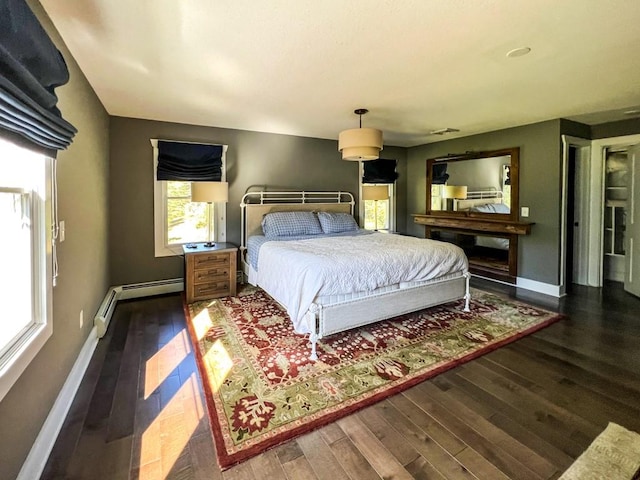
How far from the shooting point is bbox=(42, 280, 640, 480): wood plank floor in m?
1.62

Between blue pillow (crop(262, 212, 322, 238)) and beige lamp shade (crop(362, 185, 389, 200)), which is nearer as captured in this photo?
blue pillow (crop(262, 212, 322, 238))

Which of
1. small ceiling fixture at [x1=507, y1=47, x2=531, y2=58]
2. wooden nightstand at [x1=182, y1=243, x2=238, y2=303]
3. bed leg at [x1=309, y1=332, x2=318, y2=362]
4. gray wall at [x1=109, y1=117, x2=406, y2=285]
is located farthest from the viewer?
gray wall at [x1=109, y1=117, x2=406, y2=285]

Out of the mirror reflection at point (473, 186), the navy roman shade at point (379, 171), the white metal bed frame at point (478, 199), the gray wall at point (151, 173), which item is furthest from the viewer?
the navy roman shade at point (379, 171)

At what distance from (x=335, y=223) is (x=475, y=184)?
8.52 feet

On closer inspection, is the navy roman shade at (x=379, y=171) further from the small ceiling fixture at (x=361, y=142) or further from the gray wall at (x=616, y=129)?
the gray wall at (x=616, y=129)

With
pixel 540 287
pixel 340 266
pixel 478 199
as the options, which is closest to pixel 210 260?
pixel 340 266

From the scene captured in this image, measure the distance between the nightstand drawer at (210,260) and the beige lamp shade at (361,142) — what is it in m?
2.12

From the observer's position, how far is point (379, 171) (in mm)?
6398

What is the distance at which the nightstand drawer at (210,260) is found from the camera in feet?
13.5

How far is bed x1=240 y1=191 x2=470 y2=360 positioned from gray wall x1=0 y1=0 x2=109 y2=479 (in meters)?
1.66

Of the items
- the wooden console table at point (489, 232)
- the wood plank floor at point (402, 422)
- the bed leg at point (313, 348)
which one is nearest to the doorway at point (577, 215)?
the wooden console table at point (489, 232)

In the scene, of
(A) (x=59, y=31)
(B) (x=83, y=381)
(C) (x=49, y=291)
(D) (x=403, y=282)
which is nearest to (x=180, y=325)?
(B) (x=83, y=381)

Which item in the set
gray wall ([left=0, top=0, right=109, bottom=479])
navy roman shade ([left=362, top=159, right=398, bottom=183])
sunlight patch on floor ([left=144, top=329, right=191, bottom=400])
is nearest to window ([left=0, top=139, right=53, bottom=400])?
gray wall ([left=0, top=0, right=109, bottom=479])

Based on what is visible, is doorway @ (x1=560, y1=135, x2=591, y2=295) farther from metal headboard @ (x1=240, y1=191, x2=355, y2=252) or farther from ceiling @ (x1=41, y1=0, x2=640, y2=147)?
metal headboard @ (x1=240, y1=191, x2=355, y2=252)
